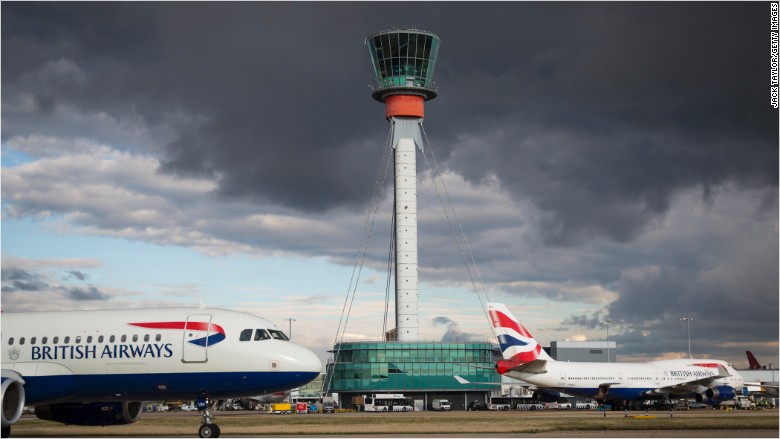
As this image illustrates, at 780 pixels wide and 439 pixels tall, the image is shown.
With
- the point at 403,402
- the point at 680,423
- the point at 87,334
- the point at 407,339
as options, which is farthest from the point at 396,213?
the point at 87,334

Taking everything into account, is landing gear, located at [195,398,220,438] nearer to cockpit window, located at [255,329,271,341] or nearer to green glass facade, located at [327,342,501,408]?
cockpit window, located at [255,329,271,341]

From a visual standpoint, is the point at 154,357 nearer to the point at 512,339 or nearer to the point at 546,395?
the point at 512,339

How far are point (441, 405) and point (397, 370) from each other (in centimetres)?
1085

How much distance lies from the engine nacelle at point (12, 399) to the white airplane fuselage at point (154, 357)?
0.56m

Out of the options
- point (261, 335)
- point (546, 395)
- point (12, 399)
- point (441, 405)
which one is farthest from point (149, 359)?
point (441, 405)

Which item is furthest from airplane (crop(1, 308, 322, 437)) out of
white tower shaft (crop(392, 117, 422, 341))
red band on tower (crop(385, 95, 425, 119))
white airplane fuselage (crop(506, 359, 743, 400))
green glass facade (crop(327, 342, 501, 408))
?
green glass facade (crop(327, 342, 501, 408))

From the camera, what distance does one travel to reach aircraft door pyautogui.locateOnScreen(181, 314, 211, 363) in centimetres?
3691

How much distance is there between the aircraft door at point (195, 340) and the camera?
1453 inches

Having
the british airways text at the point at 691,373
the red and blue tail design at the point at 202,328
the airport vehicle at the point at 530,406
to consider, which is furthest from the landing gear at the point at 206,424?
the airport vehicle at the point at 530,406

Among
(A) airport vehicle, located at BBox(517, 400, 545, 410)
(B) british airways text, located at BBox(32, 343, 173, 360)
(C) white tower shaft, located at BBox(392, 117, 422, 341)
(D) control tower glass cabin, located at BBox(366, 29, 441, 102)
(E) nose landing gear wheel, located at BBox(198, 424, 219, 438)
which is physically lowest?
(E) nose landing gear wheel, located at BBox(198, 424, 219, 438)

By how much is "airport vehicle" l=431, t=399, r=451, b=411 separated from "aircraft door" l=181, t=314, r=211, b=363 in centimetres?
9237

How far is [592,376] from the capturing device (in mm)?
91250

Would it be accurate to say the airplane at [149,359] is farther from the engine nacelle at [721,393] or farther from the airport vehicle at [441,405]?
the airport vehicle at [441,405]

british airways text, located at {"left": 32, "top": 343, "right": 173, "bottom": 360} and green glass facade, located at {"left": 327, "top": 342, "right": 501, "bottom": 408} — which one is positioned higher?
green glass facade, located at {"left": 327, "top": 342, "right": 501, "bottom": 408}
